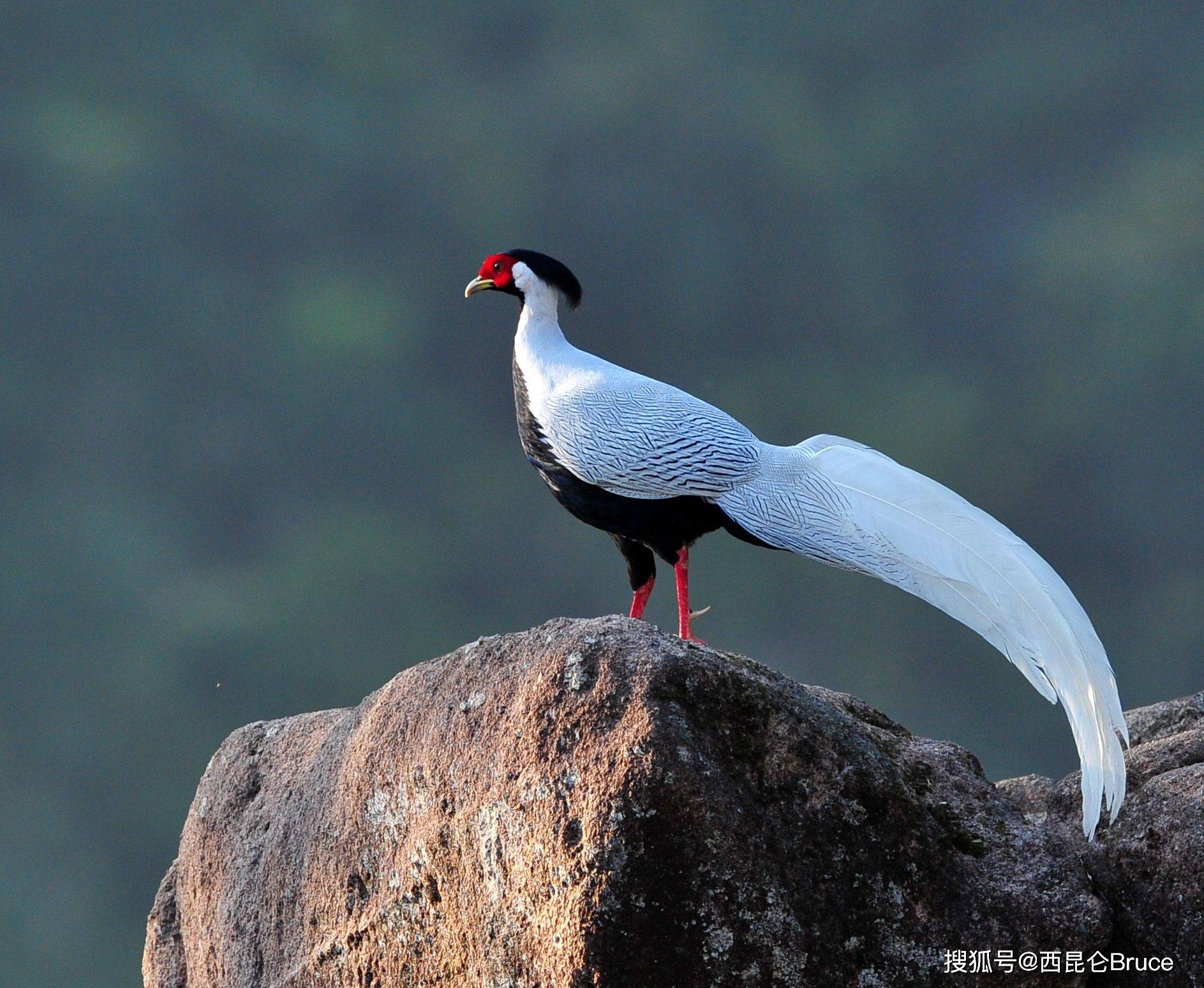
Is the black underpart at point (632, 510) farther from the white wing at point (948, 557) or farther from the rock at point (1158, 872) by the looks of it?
the rock at point (1158, 872)

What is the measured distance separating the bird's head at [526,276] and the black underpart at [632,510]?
62 cm

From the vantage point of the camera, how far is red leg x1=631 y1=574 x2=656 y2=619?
6.07 metres

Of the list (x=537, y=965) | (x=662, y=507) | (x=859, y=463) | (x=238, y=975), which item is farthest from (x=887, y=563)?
(x=238, y=975)

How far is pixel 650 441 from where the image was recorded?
5227mm

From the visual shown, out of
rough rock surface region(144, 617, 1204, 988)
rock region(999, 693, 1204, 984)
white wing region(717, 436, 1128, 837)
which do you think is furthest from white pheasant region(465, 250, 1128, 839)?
rough rock surface region(144, 617, 1204, 988)

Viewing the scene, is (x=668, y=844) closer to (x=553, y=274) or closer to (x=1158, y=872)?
(x=1158, y=872)

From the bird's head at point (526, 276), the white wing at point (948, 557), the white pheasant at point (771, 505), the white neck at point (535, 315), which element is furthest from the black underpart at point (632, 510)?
the bird's head at point (526, 276)

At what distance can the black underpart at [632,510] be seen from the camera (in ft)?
17.3

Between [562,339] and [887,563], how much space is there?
2.09m

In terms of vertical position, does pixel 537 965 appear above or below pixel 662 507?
below

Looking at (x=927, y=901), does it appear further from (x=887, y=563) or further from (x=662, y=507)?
(x=662, y=507)

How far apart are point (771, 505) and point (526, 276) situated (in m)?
1.82

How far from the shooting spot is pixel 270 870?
4777 millimetres

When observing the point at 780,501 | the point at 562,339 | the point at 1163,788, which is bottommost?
the point at 1163,788
